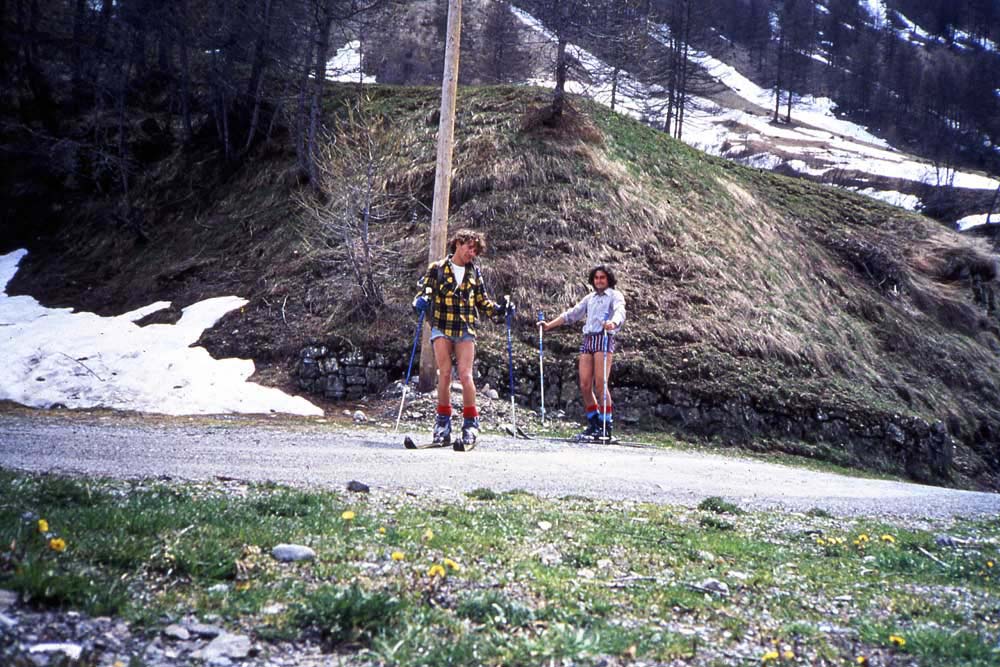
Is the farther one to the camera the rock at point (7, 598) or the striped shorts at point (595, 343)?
the striped shorts at point (595, 343)

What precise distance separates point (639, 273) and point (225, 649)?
17.4 m

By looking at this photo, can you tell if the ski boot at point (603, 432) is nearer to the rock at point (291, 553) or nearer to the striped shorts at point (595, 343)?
the striped shorts at point (595, 343)

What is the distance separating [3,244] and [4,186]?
372 centimetres

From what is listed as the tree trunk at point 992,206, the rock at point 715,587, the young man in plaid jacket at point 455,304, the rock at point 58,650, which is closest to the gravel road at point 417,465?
the young man in plaid jacket at point 455,304

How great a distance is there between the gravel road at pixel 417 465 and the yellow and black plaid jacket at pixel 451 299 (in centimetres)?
164

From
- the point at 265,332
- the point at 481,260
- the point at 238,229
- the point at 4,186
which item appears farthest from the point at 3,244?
the point at 481,260

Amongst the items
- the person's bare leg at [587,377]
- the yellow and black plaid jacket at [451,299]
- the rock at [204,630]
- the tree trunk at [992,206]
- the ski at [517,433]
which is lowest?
the ski at [517,433]

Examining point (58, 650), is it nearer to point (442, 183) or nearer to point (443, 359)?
point (443, 359)

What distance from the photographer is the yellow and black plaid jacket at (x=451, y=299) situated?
378 inches

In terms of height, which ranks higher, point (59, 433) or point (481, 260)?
point (481, 260)

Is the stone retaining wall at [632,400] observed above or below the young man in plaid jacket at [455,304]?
below

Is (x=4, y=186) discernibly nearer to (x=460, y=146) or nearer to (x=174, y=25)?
(x=174, y=25)

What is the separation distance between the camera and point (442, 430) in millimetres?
10172

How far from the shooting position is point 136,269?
23.1m
